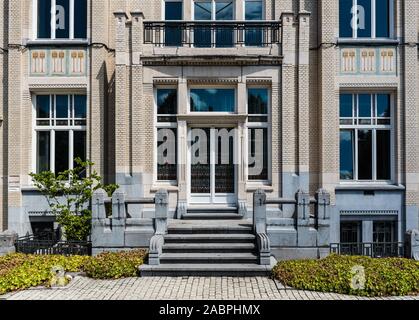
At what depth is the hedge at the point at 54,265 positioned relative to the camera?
9367 mm

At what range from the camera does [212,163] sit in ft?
48.0

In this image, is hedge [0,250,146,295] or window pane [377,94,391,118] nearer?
hedge [0,250,146,295]

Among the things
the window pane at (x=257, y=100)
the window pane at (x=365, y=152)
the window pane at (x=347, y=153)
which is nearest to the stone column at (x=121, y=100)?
the window pane at (x=257, y=100)

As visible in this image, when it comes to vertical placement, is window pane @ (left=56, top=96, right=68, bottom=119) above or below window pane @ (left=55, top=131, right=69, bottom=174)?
above

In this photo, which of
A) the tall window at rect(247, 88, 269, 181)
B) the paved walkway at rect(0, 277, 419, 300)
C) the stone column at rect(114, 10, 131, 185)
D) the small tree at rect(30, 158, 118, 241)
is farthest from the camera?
the tall window at rect(247, 88, 269, 181)

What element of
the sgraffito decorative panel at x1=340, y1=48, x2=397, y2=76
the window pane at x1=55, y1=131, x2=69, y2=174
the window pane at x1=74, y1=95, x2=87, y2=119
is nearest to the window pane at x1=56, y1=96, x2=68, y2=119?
the window pane at x1=74, y1=95, x2=87, y2=119

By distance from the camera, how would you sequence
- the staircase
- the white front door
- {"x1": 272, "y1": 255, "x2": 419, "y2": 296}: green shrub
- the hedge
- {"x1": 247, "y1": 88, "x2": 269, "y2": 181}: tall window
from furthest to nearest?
{"x1": 247, "y1": 88, "x2": 269, "y2": 181}: tall window < the white front door < the staircase < the hedge < {"x1": 272, "y1": 255, "x2": 419, "y2": 296}: green shrub

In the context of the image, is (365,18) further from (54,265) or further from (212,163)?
(54,265)

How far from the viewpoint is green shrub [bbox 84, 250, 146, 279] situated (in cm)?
1019

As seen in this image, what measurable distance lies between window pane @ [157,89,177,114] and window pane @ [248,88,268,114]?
2858 mm

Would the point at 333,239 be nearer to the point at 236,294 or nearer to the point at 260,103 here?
the point at 260,103

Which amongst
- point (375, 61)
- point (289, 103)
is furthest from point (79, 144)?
point (375, 61)

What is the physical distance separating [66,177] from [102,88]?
145 inches

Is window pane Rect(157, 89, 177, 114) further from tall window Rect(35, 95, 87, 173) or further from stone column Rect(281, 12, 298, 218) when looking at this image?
stone column Rect(281, 12, 298, 218)
